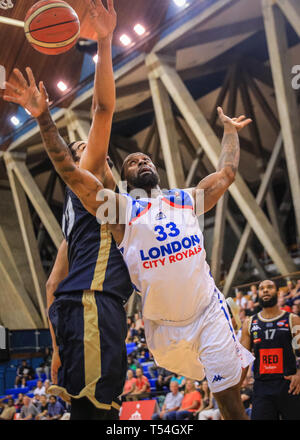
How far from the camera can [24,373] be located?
18.4m

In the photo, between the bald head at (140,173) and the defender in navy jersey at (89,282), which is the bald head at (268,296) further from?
the defender in navy jersey at (89,282)

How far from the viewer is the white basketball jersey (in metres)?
3.10

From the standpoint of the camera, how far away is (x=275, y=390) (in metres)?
4.84

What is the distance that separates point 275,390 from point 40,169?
1865 cm

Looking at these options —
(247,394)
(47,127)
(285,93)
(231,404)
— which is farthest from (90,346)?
(285,93)

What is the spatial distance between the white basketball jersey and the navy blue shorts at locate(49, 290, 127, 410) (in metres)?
0.39

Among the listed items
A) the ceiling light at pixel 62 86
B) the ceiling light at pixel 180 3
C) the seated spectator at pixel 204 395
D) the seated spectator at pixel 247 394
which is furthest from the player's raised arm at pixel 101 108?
the ceiling light at pixel 62 86

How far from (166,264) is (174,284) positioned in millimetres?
131

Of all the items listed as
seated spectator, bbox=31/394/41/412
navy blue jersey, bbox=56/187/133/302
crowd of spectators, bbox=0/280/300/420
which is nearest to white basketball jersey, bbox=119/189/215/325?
navy blue jersey, bbox=56/187/133/302

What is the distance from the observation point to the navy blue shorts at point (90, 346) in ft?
8.17

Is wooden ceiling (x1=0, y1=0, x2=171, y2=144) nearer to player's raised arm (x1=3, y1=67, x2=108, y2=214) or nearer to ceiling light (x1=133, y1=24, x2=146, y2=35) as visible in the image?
ceiling light (x1=133, y1=24, x2=146, y2=35)

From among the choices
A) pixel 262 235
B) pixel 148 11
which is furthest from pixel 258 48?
pixel 262 235

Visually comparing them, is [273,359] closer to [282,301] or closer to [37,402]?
[282,301]

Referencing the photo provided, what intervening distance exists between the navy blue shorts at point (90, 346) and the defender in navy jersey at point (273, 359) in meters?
2.66
